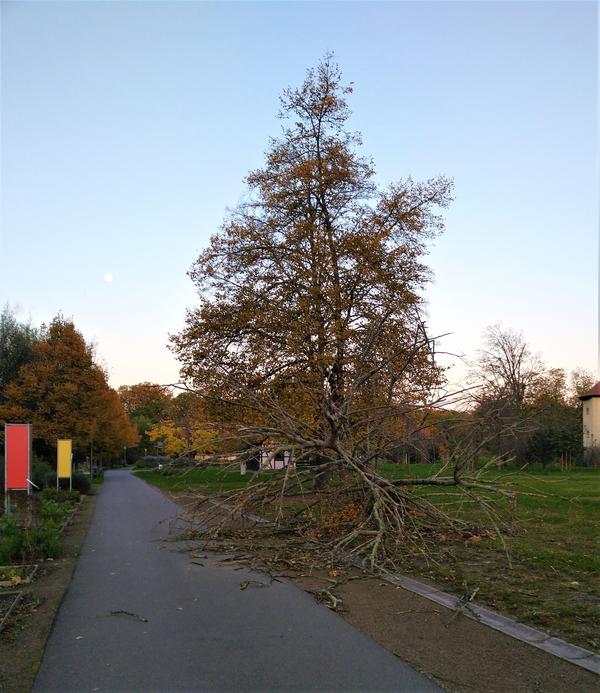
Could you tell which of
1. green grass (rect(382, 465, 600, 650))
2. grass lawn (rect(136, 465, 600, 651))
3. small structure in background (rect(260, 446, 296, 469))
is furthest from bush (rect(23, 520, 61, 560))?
green grass (rect(382, 465, 600, 650))

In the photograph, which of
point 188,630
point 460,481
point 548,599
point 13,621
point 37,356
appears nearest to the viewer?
point 188,630

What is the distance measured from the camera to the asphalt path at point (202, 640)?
15.3 ft

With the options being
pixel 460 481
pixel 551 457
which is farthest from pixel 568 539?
pixel 551 457

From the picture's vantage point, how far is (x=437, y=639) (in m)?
5.58

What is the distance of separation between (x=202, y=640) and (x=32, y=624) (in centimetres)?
183

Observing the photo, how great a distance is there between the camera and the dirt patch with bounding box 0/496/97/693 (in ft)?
16.0

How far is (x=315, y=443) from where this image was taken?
1030 centimetres

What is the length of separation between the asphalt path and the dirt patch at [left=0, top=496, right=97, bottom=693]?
0.34 ft

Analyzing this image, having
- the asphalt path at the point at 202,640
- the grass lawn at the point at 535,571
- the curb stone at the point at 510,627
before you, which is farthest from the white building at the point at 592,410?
the asphalt path at the point at 202,640

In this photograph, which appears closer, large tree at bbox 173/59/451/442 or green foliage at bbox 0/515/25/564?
green foliage at bbox 0/515/25/564

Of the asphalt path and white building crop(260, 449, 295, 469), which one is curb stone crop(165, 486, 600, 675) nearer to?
the asphalt path

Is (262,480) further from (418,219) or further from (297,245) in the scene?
(418,219)

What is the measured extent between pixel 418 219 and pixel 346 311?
13.1 feet

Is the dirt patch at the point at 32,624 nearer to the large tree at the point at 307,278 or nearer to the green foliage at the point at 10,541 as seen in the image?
the green foliage at the point at 10,541
